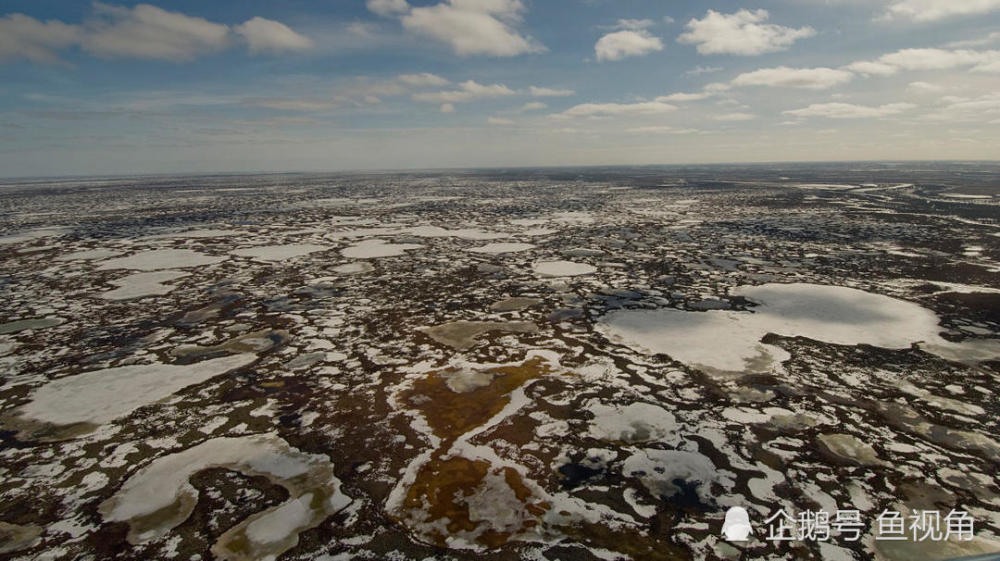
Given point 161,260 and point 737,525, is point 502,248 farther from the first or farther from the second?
point 737,525

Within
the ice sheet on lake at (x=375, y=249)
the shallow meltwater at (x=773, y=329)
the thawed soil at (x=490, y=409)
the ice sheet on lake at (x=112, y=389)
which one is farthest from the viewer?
the ice sheet on lake at (x=375, y=249)

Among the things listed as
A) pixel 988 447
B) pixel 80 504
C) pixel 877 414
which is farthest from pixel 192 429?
pixel 988 447

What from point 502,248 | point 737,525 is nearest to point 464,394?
point 737,525

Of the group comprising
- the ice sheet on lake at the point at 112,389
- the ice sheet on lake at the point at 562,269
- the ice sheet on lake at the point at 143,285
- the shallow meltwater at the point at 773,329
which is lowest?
the ice sheet on lake at the point at 112,389

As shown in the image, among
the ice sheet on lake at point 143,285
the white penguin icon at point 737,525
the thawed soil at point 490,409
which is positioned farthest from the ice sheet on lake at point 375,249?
the white penguin icon at point 737,525

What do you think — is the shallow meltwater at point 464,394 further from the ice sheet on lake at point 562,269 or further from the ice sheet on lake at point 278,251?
the ice sheet on lake at point 278,251
